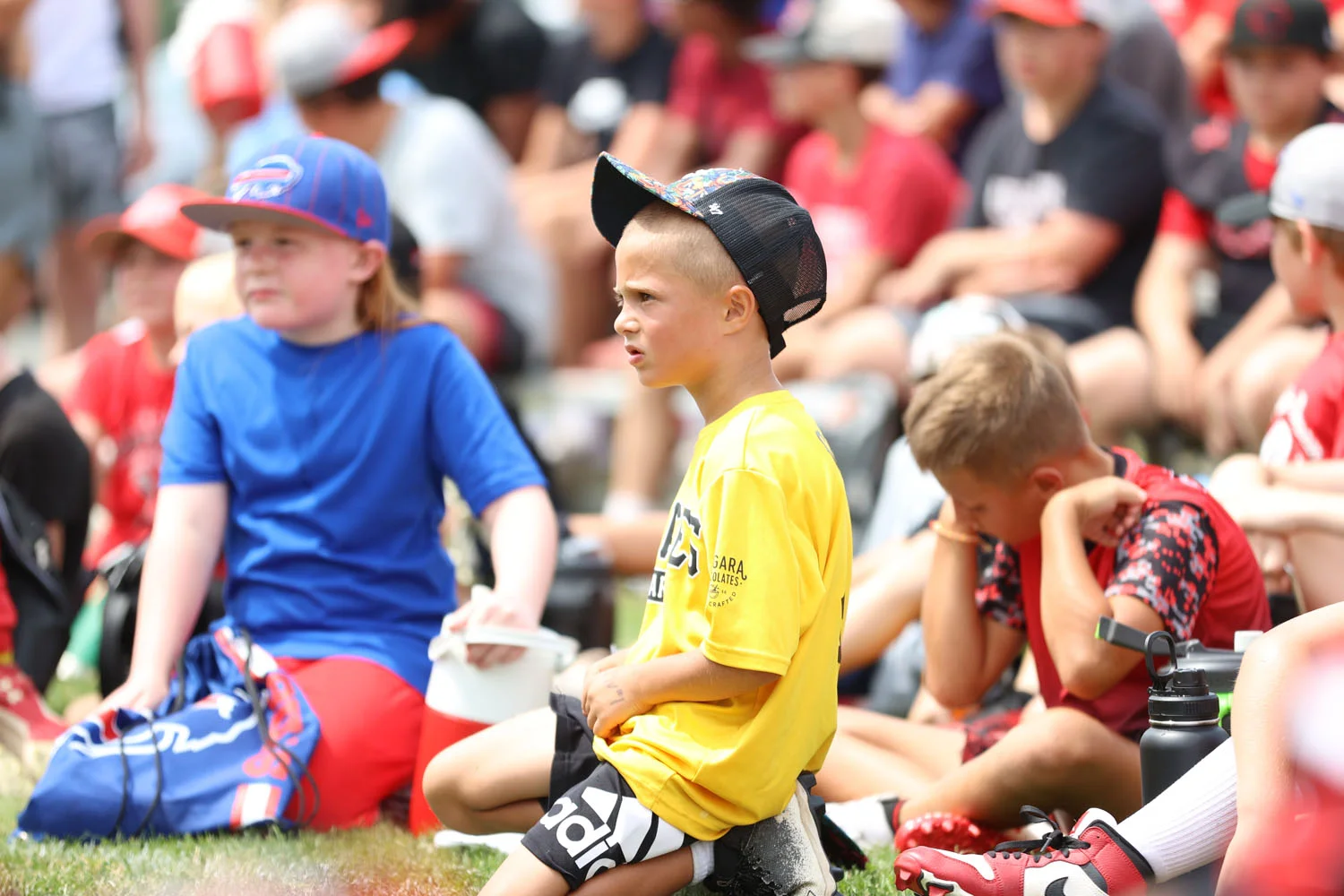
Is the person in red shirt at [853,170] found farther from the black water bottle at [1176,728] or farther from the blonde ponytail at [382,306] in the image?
the black water bottle at [1176,728]

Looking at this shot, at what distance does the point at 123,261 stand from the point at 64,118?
2612 mm

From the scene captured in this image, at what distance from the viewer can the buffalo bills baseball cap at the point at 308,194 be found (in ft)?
11.7

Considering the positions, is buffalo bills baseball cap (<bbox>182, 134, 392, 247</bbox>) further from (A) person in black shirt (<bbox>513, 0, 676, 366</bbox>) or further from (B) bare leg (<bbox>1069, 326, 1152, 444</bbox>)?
(A) person in black shirt (<bbox>513, 0, 676, 366</bbox>)

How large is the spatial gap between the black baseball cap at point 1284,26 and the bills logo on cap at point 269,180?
3.06 metres

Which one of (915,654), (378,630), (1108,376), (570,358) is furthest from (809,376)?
(378,630)

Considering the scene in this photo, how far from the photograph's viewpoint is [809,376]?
6551mm

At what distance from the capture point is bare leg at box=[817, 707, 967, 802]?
3623 millimetres

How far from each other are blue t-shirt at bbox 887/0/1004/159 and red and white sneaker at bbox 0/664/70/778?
449 centimetres

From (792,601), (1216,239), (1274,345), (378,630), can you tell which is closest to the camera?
(792,601)

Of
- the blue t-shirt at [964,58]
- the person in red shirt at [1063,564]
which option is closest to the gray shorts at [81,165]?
the blue t-shirt at [964,58]

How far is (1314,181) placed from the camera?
11.8 ft

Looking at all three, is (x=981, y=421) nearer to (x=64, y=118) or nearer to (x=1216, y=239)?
(x=1216, y=239)

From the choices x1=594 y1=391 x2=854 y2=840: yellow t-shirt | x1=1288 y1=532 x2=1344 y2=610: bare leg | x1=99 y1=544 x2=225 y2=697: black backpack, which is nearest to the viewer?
x1=594 y1=391 x2=854 y2=840: yellow t-shirt

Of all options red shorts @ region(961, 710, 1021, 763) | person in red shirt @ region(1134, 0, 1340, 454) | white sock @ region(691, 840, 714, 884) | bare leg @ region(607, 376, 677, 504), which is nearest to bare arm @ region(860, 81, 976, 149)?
person in red shirt @ region(1134, 0, 1340, 454)
